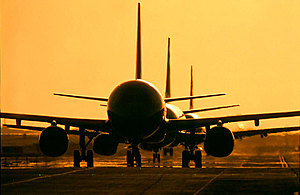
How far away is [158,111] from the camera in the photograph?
94.1 ft

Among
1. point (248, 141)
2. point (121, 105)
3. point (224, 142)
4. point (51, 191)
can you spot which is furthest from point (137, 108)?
point (248, 141)

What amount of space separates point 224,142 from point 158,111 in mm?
3835

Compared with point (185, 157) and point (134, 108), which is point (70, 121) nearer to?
point (134, 108)

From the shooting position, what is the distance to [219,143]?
27.7 metres

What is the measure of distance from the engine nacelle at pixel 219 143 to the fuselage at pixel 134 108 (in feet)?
10.1

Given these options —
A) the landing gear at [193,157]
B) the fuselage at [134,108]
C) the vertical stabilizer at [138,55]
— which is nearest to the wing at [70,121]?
the fuselage at [134,108]

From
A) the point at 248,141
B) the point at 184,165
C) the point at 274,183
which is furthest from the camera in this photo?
the point at 248,141

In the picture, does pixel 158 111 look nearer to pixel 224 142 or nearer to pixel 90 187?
pixel 224 142

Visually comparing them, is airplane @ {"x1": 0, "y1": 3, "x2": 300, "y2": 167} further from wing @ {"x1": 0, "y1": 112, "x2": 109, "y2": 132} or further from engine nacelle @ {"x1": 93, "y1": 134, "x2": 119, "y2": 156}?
engine nacelle @ {"x1": 93, "y1": 134, "x2": 119, "y2": 156}

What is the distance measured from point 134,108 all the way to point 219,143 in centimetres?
470

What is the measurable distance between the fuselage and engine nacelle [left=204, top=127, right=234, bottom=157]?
3087 mm

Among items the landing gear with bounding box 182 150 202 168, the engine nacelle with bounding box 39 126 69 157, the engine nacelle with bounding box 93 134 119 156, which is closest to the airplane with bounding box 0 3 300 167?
the engine nacelle with bounding box 39 126 69 157

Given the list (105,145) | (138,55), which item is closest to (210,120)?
(138,55)

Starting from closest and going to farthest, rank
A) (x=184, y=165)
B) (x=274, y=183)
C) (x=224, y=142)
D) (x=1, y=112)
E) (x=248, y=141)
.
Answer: (x=274, y=183) < (x=224, y=142) < (x=1, y=112) < (x=184, y=165) < (x=248, y=141)
